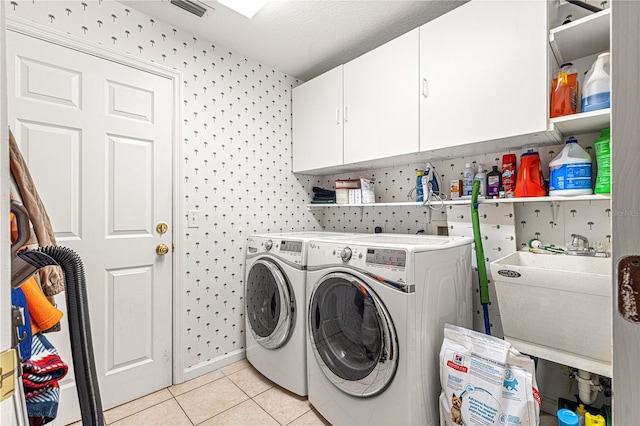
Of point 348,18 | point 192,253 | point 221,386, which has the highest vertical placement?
point 348,18

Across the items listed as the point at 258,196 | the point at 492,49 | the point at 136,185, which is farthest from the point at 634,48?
the point at 258,196

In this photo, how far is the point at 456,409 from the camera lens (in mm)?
1364

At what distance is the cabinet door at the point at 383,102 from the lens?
75.4 inches

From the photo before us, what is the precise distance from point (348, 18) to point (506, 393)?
2210 millimetres

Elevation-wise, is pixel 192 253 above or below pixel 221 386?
above

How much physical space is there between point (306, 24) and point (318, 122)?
704 mm

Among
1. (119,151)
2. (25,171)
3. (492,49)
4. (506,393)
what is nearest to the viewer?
(25,171)

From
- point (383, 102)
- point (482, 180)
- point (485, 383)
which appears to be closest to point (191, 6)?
point (383, 102)

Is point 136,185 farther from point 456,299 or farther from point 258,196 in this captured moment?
point 456,299

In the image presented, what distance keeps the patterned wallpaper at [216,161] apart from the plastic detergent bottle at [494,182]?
161 cm

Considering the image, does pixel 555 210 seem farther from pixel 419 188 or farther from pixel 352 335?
pixel 352 335

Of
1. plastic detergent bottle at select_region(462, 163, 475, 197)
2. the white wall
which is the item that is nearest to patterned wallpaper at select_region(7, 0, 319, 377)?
the white wall

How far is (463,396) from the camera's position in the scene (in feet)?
4.43

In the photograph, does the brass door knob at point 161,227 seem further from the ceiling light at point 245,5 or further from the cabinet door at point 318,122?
the ceiling light at point 245,5
